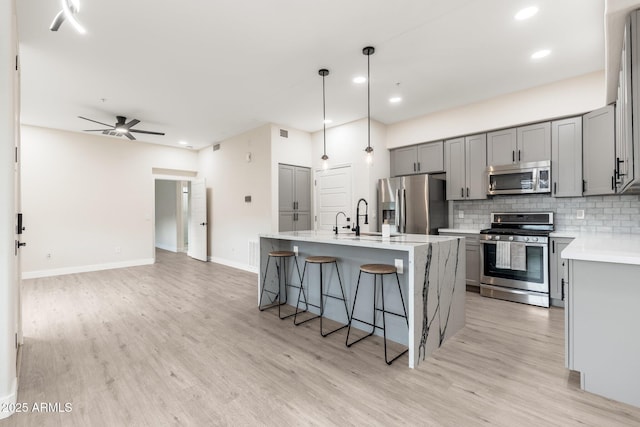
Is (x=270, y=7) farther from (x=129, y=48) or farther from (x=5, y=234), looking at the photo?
(x=5, y=234)

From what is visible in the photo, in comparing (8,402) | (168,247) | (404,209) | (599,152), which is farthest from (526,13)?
(168,247)

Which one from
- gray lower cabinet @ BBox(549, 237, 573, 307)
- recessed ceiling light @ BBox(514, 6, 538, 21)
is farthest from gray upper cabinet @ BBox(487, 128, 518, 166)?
recessed ceiling light @ BBox(514, 6, 538, 21)

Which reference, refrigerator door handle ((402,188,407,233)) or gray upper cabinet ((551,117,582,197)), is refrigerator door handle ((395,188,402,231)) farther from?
gray upper cabinet ((551,117,582,197))

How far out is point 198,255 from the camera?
24.8ft

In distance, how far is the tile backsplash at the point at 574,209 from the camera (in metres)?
3.72

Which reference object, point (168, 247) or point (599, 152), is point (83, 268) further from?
point (599, 152)

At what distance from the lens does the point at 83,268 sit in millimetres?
6145

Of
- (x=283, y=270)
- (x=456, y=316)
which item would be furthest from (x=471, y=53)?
(x=283, y=270)

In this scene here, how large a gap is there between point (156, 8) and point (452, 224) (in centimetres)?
502

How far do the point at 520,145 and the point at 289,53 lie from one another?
3492mm

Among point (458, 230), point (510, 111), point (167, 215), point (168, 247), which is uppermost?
point (510, 111)

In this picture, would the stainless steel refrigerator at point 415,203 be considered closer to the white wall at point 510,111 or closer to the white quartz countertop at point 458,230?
the white quartz countertop at point 458,230

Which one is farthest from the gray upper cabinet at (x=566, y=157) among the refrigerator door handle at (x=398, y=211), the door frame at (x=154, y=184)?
the door frame at (x=154, y=184)

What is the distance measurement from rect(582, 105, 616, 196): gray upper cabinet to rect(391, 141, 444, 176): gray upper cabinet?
1852mm
